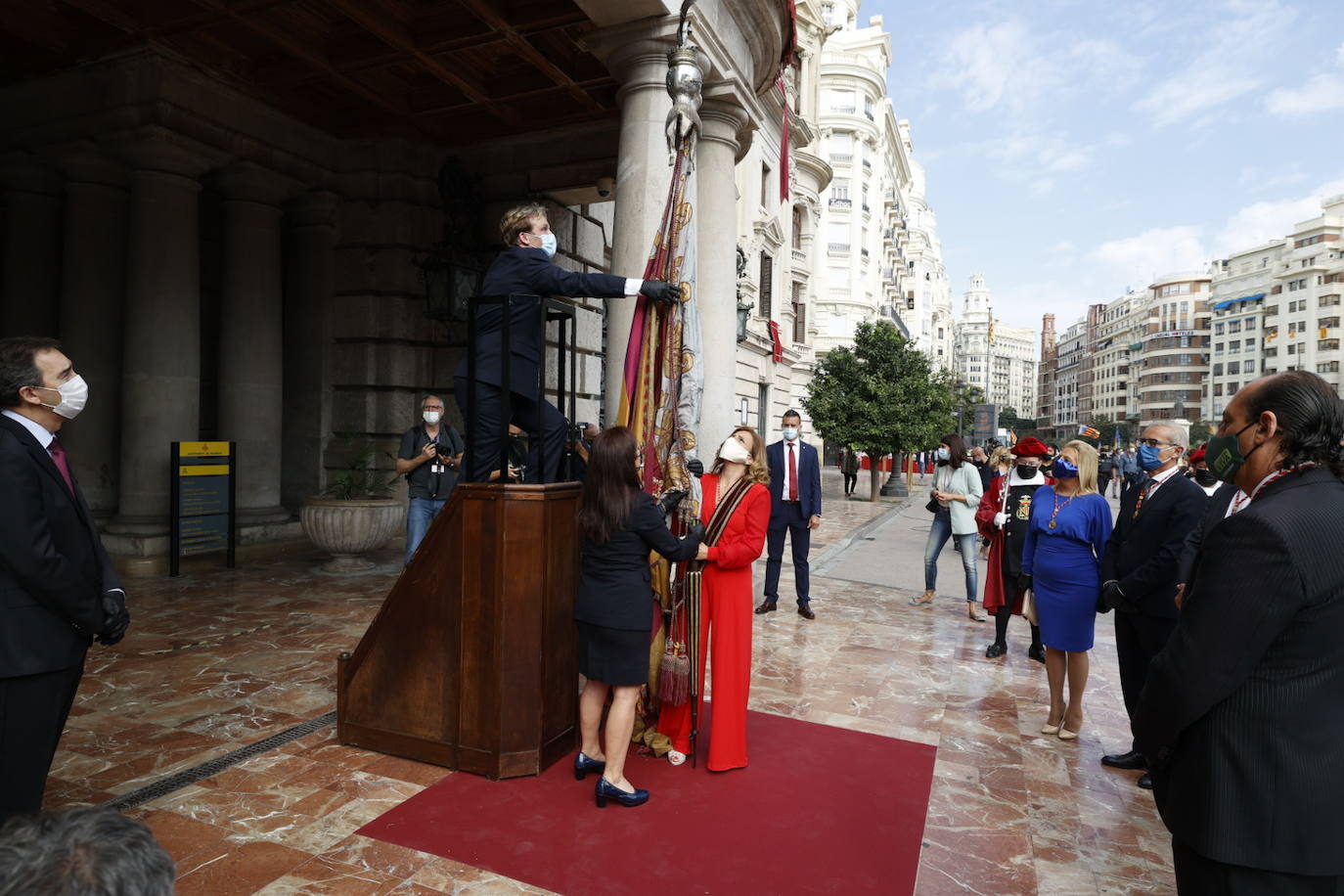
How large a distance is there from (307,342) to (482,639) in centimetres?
841

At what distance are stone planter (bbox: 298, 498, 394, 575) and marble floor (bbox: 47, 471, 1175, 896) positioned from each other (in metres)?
0.95

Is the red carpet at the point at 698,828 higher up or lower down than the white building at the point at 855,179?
lower down

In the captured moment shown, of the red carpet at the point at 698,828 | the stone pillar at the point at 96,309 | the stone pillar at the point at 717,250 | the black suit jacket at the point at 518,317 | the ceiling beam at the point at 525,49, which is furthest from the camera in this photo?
the stone pillar at the point at 96,309

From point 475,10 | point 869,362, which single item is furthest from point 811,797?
point 869,362

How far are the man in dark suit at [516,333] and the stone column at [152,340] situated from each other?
6892 mm

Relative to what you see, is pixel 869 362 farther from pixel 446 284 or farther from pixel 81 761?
pixel 81 761

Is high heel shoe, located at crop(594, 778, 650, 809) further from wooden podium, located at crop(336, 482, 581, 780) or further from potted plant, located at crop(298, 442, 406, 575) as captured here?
potted plant, located at crop(298, 442, 406, 575)

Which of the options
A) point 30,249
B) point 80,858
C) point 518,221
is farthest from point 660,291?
point 30,249

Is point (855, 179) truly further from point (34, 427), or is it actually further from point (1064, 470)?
point (34, 427)

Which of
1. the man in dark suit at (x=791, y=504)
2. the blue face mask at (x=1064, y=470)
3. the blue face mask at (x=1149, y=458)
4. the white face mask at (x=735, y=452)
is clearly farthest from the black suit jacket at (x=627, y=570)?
the man in dark suit at (x=791, y=504)

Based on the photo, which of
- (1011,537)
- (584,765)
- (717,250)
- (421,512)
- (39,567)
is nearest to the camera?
(39,567)

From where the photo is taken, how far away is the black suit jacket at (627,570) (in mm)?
3580

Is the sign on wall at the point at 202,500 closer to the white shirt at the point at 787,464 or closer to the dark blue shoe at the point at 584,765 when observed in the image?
the white shirt at the point at 787,464

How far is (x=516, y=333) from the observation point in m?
3.94
